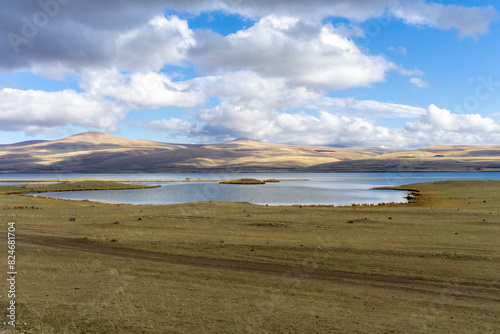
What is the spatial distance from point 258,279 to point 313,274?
2.14 m

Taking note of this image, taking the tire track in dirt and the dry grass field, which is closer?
the dry grass field

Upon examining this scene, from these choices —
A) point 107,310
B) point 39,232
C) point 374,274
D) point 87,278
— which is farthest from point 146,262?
point 39,232

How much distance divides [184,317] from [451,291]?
844 cm

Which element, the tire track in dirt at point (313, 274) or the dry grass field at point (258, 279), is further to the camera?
the tire track in dirt at point (313, 274)

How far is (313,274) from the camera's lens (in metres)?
13.7

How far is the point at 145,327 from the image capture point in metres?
9.03

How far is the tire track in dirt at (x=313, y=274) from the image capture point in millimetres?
11914

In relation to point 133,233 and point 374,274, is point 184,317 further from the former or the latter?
point 133,233

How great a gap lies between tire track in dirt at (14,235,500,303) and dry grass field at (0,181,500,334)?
0.20 ft

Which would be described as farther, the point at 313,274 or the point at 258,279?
the point at 313,274

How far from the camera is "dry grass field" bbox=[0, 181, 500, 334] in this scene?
9383mm

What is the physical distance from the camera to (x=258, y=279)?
13156mm

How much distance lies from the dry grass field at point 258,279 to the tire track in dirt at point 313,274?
62 millimetres

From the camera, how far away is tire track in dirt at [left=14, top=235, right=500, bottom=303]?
39.1ft
